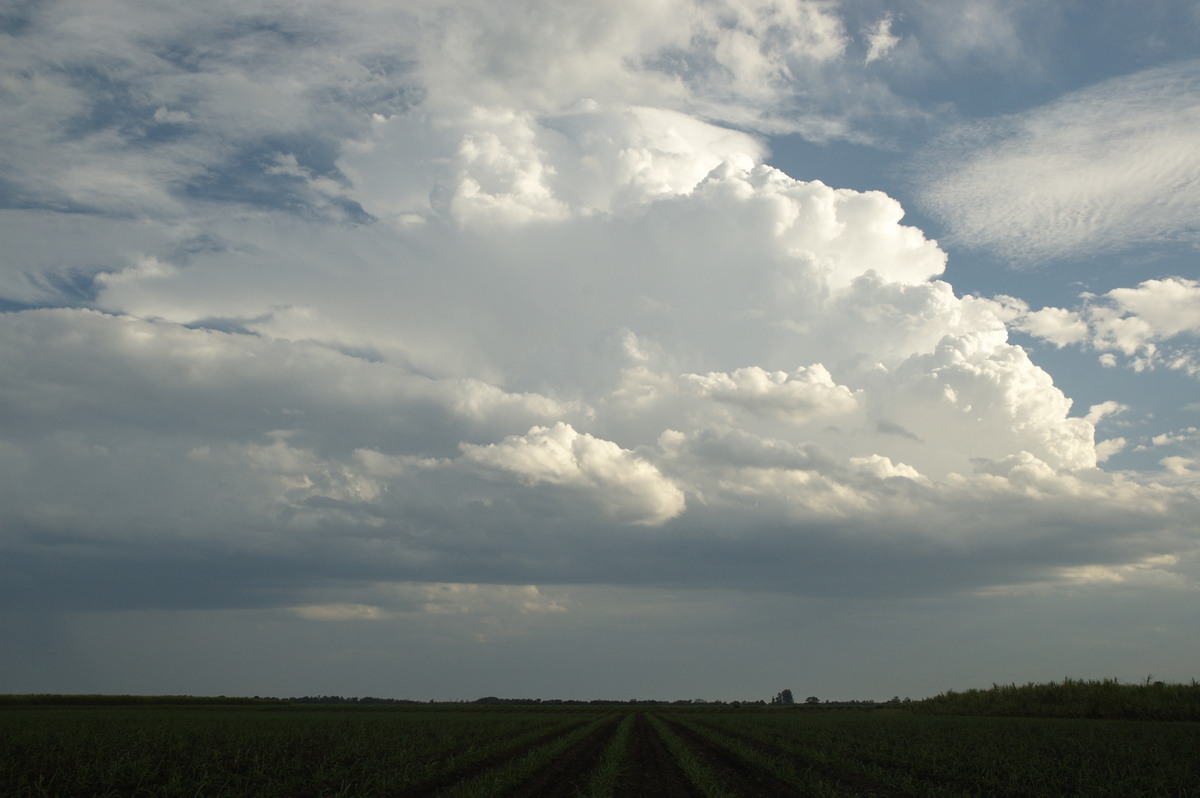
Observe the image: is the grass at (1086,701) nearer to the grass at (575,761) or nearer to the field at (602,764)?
the grass at (575,761)

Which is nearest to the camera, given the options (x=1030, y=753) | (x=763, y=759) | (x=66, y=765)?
(x=66, y=765)

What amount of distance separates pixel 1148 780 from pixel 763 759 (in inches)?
534

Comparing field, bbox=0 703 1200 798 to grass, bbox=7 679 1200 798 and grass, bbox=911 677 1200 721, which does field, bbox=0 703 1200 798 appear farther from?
grass, bbox=911 677 1200 721

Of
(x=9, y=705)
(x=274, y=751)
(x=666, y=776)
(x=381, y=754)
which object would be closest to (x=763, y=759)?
(x=666, y=776)

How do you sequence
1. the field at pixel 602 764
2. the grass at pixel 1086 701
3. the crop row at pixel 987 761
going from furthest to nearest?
the grass at pixel 1086 701
the field at pixel 602 764
the crop row at pixel 987 761

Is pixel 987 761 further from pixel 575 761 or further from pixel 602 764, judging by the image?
pixel 575 761

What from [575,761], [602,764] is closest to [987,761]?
[602,764]

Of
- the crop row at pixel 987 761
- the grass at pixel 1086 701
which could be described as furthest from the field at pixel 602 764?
the grass at pixel 1086 701

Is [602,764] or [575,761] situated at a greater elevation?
[602,764]

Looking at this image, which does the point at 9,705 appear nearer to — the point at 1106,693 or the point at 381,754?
the point at 381,754

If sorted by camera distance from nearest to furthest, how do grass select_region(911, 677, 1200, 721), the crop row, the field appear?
the crop row → the field → grass select_region(911, 677, 1200, 721)

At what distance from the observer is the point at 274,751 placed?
30.2 m

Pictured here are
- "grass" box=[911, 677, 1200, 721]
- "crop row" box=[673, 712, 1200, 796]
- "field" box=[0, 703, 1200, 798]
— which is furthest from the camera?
"grass" box=[911, 677, 1200, 721]

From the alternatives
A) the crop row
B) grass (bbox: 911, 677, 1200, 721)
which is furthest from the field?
grass (bbox: 911, 677, 1200, 721)
